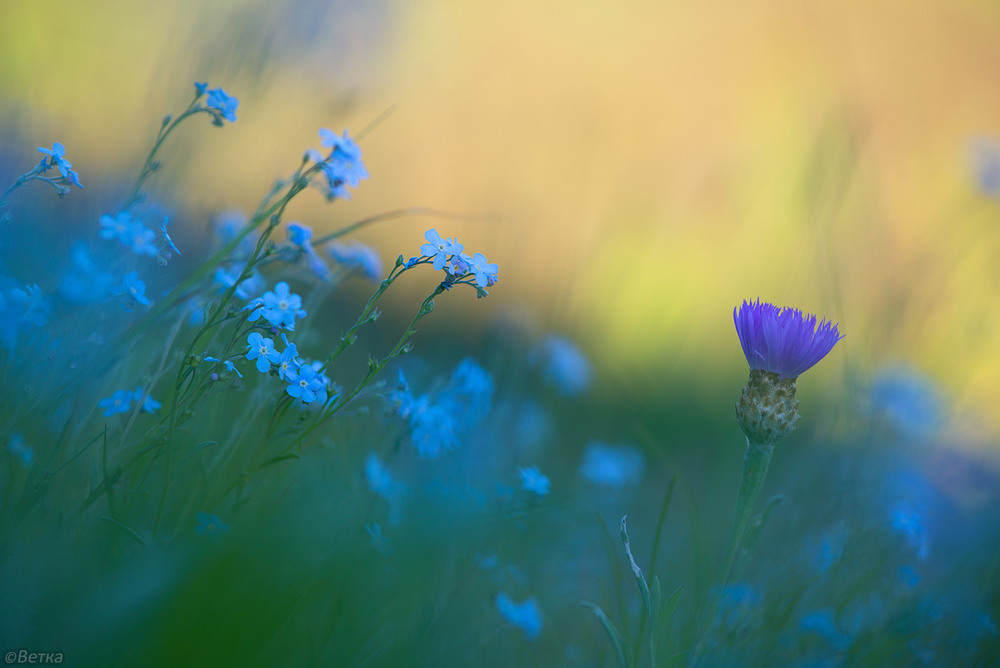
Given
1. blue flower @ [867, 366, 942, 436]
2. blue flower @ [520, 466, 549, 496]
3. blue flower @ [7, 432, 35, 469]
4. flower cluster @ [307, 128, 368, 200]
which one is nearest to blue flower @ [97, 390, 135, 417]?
blue flower @ [7, 432, 35, 469]

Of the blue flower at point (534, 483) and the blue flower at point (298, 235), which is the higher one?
the blue flower at point (298, 235)

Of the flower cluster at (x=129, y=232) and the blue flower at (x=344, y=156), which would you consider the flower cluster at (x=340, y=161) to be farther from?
the flower cluster at (x=129, y=232)

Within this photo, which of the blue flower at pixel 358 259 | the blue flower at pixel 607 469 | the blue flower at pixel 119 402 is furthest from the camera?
the blue flower at pixel 607 469

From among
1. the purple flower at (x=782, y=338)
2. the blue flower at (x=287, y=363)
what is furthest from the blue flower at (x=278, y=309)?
the purple flower at (x=782, y=338)

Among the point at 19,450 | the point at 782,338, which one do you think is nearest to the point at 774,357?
Result: the point at 782,338

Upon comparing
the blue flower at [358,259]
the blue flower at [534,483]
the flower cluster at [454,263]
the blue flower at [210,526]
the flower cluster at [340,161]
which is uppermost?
the blue flower at [358,259]

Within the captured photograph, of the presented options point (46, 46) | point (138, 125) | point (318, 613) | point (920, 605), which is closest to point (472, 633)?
point (318, 613)

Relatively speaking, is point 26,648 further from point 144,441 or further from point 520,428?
point 520,428
